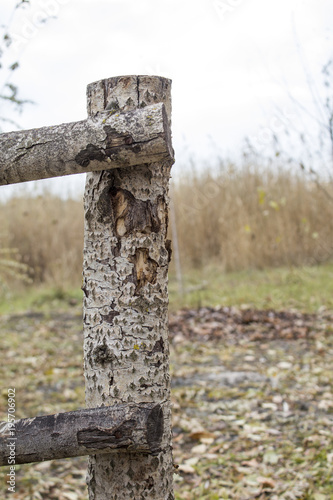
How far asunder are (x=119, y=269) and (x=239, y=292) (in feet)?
19.4

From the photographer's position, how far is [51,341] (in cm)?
548

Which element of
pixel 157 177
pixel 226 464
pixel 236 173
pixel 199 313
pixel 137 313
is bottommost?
pixel 226 464

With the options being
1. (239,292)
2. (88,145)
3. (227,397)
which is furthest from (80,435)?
(239,292)

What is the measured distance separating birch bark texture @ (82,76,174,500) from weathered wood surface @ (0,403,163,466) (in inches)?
4.9

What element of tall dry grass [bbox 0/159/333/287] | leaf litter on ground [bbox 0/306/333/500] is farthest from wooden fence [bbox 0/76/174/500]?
tall dry grass [bbox 0/159/333/287]

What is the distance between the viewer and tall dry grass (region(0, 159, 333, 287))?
363 inches

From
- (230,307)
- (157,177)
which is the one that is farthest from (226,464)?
(230,307)

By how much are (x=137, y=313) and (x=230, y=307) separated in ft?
16.4

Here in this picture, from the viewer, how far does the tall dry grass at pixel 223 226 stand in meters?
9.22

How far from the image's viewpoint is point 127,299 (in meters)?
1.43

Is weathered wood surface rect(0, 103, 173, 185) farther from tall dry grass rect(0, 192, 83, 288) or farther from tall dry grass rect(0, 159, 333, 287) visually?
tall dry grass rect(0, 192, 83, 288)

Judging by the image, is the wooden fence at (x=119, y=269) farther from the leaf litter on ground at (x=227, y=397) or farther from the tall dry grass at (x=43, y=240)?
the tall dry grass at (x=43, y=240)

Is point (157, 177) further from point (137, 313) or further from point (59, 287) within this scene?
point (59, 287)

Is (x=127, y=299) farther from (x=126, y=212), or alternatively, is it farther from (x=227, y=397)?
(x=227, y=397)
